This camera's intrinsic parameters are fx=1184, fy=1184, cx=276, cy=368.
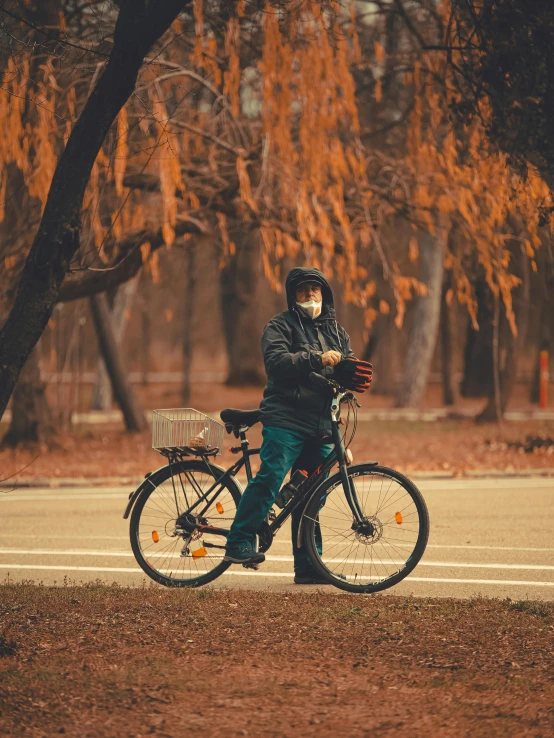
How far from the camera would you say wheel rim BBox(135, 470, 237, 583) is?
22.8 ft

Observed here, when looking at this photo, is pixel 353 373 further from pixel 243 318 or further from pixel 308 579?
pixel 243 318

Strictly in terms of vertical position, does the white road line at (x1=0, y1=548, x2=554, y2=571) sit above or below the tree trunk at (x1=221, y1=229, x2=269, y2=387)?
below

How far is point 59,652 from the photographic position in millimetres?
5070

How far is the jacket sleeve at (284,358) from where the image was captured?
21.0 feet

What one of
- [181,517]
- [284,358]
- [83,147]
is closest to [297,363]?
[284,358]

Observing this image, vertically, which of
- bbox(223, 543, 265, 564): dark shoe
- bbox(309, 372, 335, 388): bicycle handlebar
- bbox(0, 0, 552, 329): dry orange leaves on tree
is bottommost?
bbox(223, 543, 265, 564): dark shoe

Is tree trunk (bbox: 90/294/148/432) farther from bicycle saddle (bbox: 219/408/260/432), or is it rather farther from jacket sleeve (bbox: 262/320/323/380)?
jacket sleeve (bbox: 262/320/323/380)

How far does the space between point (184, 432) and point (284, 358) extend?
0.84 m

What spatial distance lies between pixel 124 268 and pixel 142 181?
68.1 inches

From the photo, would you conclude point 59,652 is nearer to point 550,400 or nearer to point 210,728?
point 210,728

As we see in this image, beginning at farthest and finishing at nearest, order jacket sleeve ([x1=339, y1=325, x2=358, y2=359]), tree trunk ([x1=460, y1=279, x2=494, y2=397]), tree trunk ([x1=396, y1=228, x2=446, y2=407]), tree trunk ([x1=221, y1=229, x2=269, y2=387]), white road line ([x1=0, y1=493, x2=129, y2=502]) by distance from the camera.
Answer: tree trunk ([x1=221, y1=229, x2=269, y2=387]) → tree trunk ([x1=460, y1=279, x2=494, y2=397]) → tree trunk ([x1=396, y1=228, x2=446, y2=407]) → white road line ([x1=0, y1=493, x2=129, y2=502]) → jacket sleeve ([x1=339, y1=325, x2=358, y2=359])

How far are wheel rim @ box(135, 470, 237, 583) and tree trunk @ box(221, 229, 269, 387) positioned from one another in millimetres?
24470

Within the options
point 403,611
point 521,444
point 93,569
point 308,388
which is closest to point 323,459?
point 308,388

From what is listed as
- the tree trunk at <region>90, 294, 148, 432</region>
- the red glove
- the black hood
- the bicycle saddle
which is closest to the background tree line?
the tree trunk at <region>90, 294, 148, 432</region>
